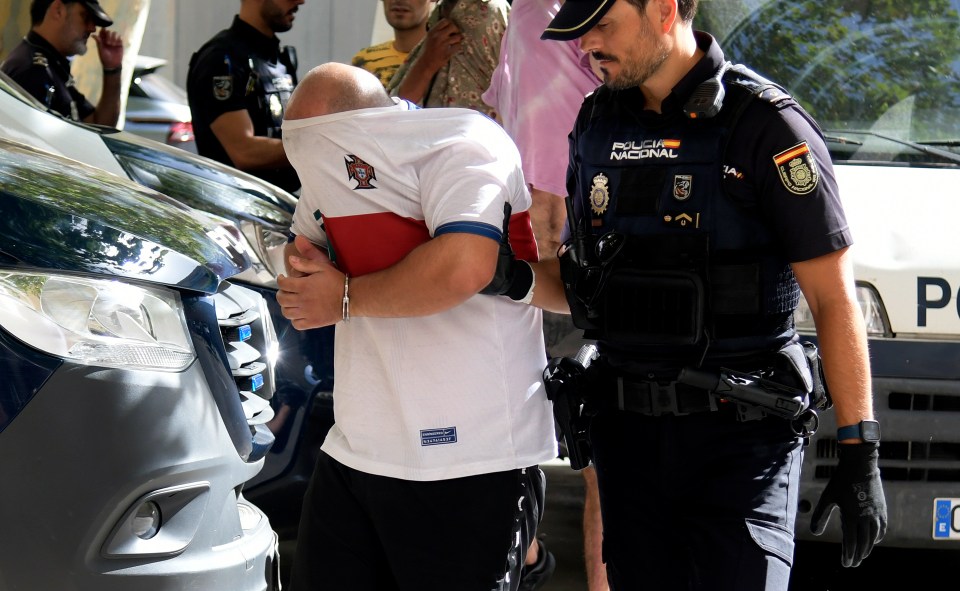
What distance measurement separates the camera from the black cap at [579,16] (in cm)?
262

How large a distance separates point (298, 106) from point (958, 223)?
240cm

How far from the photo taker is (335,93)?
8.44 ft

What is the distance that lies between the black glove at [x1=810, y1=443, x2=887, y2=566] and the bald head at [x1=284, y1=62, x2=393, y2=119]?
1146mm

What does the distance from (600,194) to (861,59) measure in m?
2.10

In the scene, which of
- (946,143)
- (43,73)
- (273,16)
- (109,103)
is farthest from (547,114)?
(109,103)

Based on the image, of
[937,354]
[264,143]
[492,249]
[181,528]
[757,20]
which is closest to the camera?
[492,249]

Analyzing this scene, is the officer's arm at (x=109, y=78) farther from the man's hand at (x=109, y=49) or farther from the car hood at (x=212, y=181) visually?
the car hood at (x=212, y=181)

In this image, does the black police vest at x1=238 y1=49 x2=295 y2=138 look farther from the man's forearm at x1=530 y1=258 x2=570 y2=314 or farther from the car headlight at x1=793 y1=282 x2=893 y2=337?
the man's forearm at x1=530 y1=258 x2=570 y2=314

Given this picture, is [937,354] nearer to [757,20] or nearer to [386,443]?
[757,20]

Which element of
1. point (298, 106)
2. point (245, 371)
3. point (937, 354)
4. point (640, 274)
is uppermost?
point (298, 106)

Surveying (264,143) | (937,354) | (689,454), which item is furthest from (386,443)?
(264,143)

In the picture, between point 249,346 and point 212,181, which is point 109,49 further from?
point 249,346

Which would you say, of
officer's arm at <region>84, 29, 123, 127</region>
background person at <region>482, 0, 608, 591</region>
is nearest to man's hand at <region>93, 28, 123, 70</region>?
officer's arm at <region>84, 29, 123, 127</region>

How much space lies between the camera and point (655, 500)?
2.73 m
